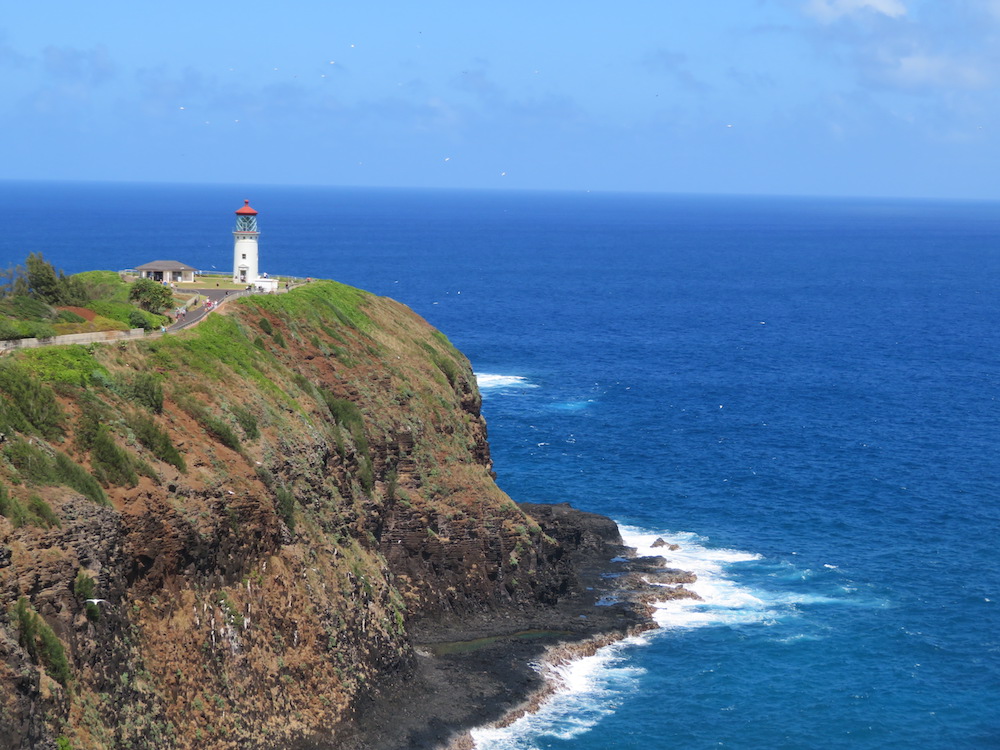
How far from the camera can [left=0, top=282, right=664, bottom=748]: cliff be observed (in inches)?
1592

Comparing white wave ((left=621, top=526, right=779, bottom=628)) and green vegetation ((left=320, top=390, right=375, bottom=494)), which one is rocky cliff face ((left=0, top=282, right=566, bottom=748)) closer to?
green vegetation ((left=320, top=390, right=375, bottom=494))

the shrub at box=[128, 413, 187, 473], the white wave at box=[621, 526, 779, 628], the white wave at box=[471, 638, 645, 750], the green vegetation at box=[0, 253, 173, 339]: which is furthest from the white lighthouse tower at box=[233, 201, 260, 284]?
the white wave at box=[471, 638, 645, 750]

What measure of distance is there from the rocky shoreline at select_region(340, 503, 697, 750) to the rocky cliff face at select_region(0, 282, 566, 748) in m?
1.02

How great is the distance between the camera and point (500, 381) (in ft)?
401

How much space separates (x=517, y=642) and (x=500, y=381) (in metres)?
63.2

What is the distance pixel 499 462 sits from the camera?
9112 cm

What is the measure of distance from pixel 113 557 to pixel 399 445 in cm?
2467

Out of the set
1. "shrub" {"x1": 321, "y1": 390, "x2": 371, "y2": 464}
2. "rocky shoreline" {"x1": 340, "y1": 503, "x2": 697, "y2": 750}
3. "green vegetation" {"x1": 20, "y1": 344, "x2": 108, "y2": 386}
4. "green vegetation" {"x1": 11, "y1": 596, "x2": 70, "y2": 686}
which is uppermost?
"green vegetation" {"x1": 20, "y1": 344, "x2": 108, "y2": 386}

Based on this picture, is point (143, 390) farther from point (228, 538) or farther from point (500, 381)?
point (500, 381)

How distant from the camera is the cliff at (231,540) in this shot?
133 ft

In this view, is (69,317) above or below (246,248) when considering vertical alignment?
below

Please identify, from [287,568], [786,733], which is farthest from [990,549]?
[287,568]

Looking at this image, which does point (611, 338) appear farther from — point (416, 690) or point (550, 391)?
point (416, 690)

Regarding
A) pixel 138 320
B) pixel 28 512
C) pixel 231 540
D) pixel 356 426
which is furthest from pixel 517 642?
pixel 28 512
